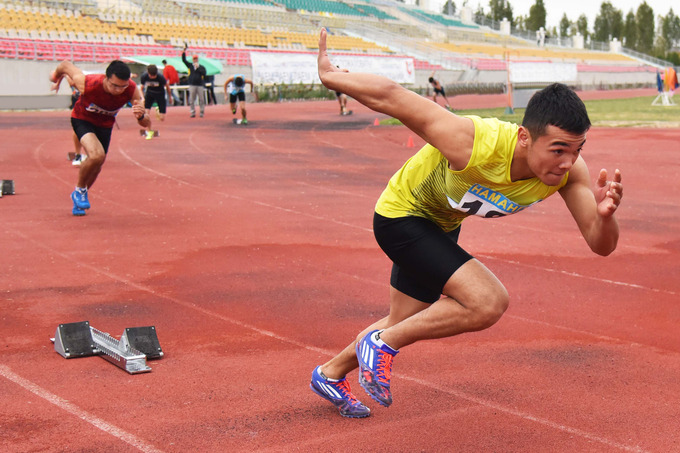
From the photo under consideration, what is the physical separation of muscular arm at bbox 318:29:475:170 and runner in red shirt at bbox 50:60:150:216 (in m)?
6.63

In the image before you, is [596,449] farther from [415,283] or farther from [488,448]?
[415,283]

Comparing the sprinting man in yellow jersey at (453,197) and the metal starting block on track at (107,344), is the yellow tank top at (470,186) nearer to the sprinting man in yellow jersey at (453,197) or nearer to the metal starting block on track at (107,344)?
the sprinting man in yellow jersey at (453,197)

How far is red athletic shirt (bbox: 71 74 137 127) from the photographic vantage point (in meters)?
10.4

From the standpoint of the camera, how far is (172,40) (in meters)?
39.4

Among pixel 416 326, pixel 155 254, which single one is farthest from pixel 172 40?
pixel 416 326

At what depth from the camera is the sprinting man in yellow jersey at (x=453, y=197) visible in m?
3.69

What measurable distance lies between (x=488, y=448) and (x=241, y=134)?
19076 mm

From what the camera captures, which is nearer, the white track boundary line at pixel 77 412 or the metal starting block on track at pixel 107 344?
the white track boundary line at pixel 77 412

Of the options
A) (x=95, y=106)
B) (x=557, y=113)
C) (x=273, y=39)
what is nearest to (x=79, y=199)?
(x=95, y=106)

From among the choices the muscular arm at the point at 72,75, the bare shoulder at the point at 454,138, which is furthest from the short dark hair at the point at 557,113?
the muscular arm at the point at 72,75

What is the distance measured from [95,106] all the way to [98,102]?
3.7 inches

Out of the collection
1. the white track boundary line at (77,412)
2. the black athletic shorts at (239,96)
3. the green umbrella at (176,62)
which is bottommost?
the white track boundary line at (77,412)

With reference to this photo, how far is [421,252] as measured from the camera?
13.5 ft

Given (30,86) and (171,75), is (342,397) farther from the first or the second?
(30,86)
